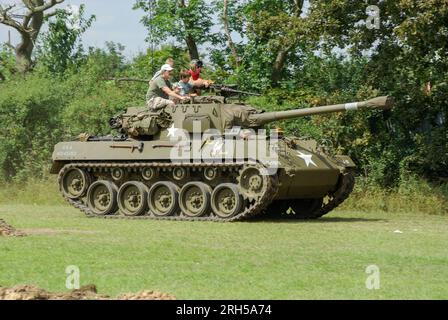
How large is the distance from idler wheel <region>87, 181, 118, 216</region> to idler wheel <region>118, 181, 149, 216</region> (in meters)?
0.21

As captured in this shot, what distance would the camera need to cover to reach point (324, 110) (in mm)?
21562

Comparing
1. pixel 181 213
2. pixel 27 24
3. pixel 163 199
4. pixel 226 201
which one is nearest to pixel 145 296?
pixel 226 201

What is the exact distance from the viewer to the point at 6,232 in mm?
17281

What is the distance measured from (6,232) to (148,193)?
550 centimetres

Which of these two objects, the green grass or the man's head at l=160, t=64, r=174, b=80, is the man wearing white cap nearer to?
the man's head at l=160, t=64, r=174, b=80

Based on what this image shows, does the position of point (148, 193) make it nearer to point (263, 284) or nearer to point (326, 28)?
point (326, 28)

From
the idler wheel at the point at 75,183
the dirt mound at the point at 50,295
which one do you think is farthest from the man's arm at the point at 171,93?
the dirt mound at the point at 50,295

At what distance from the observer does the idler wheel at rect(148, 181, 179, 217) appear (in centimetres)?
2197

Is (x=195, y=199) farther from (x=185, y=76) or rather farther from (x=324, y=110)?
(x=324, y=110)

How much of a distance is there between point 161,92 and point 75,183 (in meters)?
2.93

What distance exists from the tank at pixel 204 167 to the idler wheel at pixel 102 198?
0.07 ft

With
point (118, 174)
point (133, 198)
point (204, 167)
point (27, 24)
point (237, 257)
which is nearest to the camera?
point (237, 257)

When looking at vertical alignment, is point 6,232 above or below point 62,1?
below
